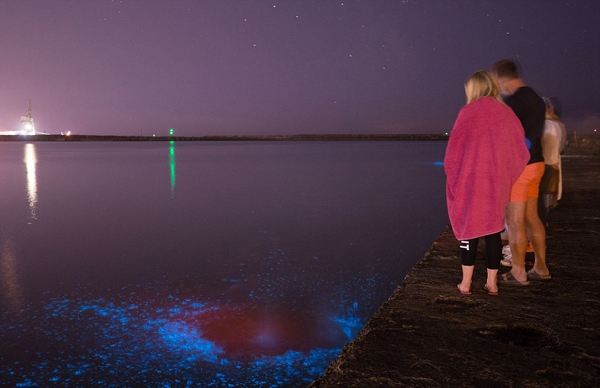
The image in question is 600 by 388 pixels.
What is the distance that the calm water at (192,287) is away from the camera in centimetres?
368

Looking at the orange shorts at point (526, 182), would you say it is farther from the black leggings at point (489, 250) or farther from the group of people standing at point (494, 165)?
the black leggings at point (489, 250)

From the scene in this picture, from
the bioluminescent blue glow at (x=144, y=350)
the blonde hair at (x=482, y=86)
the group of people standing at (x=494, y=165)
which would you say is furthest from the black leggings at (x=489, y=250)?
the bioluminescent blue glow at (x=144, y=350)

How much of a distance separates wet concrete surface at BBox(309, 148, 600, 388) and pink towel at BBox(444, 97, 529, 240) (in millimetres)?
607

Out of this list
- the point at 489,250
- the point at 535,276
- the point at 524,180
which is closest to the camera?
the point at 489,250

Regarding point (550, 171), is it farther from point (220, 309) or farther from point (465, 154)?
point (220, 309)

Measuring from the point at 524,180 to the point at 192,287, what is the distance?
13.2ft

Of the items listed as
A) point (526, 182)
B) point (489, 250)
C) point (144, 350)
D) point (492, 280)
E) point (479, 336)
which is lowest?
point (144, 350)

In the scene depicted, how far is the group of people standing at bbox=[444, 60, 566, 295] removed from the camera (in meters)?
3.19

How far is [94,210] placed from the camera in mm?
11828

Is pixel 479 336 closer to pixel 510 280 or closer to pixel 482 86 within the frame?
pixel 510 280

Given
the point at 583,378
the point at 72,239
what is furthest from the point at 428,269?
the point at 72,239

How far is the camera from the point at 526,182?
11.6ft

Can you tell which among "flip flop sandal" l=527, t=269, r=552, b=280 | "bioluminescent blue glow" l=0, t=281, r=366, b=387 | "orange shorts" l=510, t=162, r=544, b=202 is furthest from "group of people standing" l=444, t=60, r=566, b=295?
"bioluminescent blue glow" l=0, t=281, r=366, b=387

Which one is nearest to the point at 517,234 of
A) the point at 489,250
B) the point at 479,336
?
the point at 489,250
